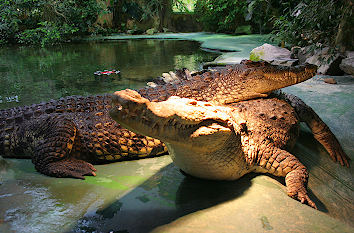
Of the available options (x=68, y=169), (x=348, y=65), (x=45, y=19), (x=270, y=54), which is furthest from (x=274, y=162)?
(x=45, y=19)

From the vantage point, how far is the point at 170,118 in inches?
54.6

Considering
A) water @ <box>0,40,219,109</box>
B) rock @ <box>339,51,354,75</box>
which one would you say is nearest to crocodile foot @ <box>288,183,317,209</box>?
water @ <box>0,40,219,109</box>

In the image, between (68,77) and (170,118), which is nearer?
(170,118)

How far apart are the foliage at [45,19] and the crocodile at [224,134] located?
12.1 meters

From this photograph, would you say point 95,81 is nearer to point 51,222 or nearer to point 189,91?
point 189,91

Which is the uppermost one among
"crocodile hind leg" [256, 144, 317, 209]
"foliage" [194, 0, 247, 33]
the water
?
"foliage" [194, 0, 247, 33]

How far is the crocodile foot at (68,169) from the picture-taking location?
6.86 ft

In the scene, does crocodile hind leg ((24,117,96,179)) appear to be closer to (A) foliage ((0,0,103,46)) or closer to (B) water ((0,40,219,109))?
(B) water ((0,40,219,109))

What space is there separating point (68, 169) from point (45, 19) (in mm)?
14937

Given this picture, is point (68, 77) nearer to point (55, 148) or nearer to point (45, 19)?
point (55, 148)

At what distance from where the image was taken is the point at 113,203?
162 centimetres

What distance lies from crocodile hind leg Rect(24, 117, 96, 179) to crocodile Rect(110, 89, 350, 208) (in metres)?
0.90

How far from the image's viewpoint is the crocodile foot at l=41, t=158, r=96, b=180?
209 centimetres

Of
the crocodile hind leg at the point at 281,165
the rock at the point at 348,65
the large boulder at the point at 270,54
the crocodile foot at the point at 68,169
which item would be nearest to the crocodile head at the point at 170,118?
the crocodile hind leg at the point at 281,165
